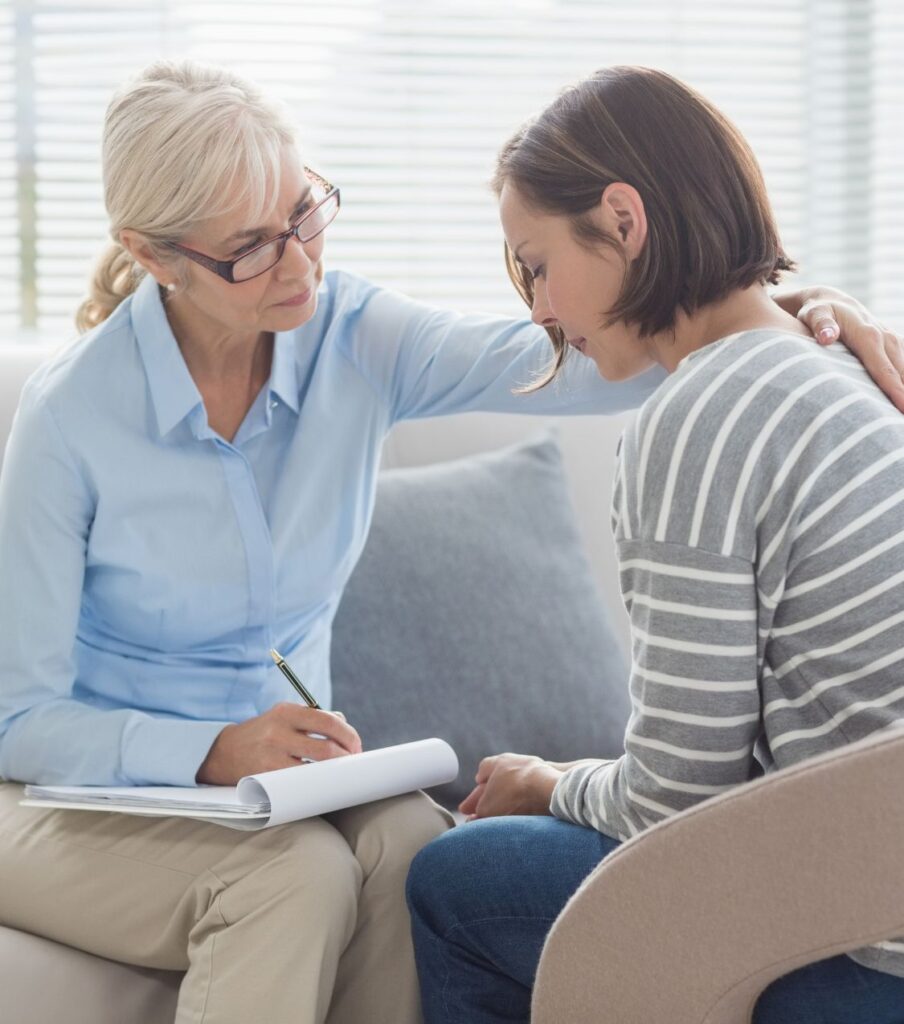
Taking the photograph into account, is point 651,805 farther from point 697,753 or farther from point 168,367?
point 168,367

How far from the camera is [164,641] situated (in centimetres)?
148

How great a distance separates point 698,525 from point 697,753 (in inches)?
6.9

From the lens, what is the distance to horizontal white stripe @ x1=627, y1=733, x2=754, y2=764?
3.12ft

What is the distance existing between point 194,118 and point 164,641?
0.58 m

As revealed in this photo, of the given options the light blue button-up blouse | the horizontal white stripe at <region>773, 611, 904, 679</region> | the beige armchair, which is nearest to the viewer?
the beige armchair

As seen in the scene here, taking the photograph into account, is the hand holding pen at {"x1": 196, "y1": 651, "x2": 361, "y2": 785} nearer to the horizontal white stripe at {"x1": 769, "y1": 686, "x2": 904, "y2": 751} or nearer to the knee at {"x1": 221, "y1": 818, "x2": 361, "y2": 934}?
the knee at {"x1": 221, "y1": 818, "x2": 361, "y2": 934}

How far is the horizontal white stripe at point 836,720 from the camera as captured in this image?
0.91 metres

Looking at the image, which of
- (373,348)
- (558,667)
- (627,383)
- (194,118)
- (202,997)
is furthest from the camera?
(558,667)

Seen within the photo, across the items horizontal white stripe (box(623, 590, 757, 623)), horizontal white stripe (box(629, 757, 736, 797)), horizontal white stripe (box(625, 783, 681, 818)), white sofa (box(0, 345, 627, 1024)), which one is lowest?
white sofa (box(0, 345, 627, 1024))

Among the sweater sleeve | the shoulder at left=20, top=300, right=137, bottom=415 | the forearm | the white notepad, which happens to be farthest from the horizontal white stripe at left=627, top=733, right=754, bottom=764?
the shoulder at left=20, top=300, right=137, bottom=415

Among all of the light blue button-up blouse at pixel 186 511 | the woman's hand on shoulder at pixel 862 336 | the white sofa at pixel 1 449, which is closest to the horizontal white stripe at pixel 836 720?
the woman's hand on shoulder at pixel 862 336

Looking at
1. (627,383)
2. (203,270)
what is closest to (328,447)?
(203,270)

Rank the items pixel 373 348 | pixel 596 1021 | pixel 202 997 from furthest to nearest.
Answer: pixel 373 348 → pixel 202 997 → pixel 596 1021

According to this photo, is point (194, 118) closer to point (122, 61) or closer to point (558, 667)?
point (558, 667)
